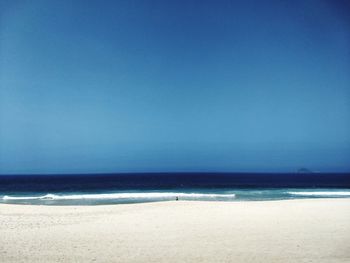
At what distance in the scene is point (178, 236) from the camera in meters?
10.1

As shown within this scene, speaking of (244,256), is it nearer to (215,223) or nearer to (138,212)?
(215,223)

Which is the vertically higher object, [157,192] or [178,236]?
[178,236]

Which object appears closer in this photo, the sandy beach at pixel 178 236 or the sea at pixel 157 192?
the sandy beach at pixel 178 236

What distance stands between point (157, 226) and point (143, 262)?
168 inches

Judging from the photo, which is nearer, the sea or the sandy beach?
the sandy beach

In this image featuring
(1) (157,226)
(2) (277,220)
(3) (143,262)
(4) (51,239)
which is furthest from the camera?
(2) (277,220)

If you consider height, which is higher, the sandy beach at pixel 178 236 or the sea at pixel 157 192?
the sandy beach at pixel 178 236

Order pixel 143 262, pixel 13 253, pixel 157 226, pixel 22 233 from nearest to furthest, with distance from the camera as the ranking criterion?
pixel 143 262 → pixel 13 253 → pixel 22 233 → pixel 157 226

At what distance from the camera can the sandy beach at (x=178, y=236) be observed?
7.91 meters

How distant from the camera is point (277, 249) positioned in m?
8.52

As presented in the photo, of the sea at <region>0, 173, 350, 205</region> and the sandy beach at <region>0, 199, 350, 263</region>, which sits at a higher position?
the sandy beach at <region>0, 199, 350, 263</region>

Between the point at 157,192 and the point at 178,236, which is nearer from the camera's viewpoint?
the point at 178,236

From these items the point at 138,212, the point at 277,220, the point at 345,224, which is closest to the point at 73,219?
the point at 138,212

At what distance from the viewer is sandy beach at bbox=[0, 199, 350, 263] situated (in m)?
7.91
